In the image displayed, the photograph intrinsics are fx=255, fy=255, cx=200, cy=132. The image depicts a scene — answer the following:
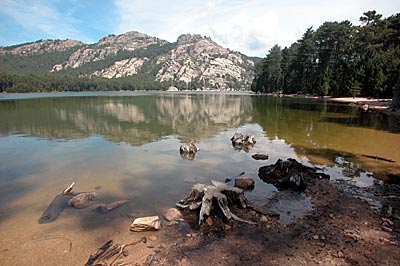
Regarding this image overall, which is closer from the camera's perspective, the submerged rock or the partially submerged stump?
the submerged rock

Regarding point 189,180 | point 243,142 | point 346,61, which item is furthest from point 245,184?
point 346,61

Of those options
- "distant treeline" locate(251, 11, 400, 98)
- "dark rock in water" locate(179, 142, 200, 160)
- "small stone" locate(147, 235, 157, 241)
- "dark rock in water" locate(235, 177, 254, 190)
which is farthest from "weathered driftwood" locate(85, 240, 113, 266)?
"distant treeline" locate(251, 11, 400, 98)

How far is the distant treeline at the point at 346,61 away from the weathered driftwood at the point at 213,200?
64462 millimetres

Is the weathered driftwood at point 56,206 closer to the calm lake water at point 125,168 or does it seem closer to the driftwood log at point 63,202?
the driftwood log at point 63,202

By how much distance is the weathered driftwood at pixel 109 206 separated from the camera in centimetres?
960

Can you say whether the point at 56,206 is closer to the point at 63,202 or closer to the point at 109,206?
the point at 63,202

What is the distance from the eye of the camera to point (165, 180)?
12.6 metres

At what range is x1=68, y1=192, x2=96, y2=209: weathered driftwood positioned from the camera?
1005cm

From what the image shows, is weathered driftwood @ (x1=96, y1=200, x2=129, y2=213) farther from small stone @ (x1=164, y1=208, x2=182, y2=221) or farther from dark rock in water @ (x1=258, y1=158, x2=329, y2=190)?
dark rock in water @ (x1=258, y1=158, x2=329, y2=190)

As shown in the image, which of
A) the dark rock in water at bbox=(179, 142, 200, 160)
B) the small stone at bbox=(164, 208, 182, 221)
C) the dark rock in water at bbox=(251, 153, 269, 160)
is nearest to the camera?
the small stone at bbox=(164, 208, 182, 221)

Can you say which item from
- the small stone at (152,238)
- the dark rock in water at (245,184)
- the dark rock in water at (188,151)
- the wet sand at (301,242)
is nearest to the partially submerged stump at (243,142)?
the dark rock in water at (188,151)

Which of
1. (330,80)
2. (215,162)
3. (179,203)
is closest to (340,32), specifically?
(330,80)

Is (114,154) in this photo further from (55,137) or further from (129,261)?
(129,261)

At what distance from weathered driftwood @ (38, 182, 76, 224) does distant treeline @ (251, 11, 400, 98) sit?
6843 cm
